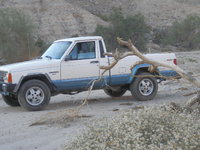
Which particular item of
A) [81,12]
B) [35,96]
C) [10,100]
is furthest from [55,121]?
[81,12]

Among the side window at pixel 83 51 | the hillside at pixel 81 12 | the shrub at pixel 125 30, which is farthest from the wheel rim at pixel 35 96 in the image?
the hillside at pixel 81 12

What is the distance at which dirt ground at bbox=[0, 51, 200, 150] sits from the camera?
725 centimetres

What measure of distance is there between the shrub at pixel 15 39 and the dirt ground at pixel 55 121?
735 inches

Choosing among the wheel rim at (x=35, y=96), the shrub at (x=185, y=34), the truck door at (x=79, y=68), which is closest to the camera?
the wheel rim at (x=35, y=96)

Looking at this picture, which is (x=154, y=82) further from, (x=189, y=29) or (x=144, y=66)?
(x=189, y=29)

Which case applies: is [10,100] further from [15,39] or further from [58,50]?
[15,39]

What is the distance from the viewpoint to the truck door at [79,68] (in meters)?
11.1

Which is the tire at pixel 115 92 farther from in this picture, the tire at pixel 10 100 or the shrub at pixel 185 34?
the shrub at pixel 185 34

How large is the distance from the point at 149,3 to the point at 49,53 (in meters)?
61.1

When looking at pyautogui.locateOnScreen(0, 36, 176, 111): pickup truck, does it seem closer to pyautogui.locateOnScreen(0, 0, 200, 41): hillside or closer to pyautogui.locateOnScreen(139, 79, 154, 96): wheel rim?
pyautogui.locateOnScreen(139, 79, 154, 96): wheel rim

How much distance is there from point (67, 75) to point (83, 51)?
Answer: 0.81m

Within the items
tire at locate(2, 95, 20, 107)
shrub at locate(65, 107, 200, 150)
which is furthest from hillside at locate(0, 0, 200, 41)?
shrub at locate(65, 107, 200, 150)

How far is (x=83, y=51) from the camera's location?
11508 millimetres

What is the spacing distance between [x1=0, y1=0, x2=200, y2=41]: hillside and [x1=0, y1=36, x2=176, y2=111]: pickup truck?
36683 millimetres
